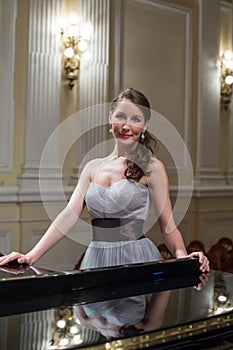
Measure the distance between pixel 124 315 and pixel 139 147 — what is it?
1.05 meters

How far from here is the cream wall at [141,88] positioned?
4977 mm

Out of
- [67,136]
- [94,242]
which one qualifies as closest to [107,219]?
[94,242]

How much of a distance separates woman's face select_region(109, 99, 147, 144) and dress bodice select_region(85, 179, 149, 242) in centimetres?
22

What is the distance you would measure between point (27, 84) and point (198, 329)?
4.02 metres

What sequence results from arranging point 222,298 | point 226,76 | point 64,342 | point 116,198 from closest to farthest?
point 64,342 < point 222,298 < point 116,198 < point 226,76

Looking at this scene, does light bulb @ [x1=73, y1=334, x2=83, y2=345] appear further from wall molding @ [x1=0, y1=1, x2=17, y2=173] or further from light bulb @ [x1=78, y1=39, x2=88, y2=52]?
light bulb @ [x1=78, y1=39, x2=88, y2=52]

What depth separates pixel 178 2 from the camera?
6422 mm

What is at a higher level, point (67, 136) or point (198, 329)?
point (67, 136)

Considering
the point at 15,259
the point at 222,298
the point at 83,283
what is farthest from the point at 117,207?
the point at 222,298

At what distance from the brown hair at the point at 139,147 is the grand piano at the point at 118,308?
53cm

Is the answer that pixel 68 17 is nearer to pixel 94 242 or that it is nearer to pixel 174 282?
pixel 94 242

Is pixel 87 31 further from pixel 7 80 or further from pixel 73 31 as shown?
pixel 7 80

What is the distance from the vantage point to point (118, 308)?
148 centimetres

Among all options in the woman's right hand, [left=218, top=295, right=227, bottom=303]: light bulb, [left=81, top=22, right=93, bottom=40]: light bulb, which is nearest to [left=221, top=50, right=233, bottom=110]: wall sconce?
[left=81, top=22, right=93, bottom=40]: light bulb
